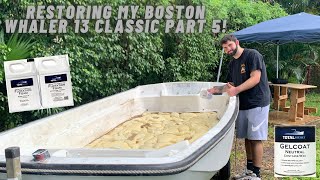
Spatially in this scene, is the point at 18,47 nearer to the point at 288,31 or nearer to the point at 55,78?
the point at 55,78

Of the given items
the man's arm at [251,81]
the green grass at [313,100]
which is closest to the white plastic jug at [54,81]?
the man's arm at [251,81]

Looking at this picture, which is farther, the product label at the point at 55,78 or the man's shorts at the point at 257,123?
the man's shorts at the point at 257,123

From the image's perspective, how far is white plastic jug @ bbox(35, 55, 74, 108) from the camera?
3846 mm

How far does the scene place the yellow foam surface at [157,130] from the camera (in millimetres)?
4191

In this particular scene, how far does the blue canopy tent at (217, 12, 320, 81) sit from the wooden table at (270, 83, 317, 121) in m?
1.00

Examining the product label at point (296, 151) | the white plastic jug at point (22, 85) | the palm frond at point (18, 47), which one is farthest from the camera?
the palm frond at point (18, 47)

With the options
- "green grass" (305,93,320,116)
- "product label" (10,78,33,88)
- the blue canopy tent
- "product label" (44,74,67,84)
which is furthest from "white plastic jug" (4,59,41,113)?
"green grass" (305,93,320,116)

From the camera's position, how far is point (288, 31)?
7465mm

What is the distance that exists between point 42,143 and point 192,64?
5587 mm

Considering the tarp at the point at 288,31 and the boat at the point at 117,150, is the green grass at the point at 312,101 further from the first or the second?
the boat at the point at 117,150

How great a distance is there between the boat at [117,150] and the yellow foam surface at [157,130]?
152 mm

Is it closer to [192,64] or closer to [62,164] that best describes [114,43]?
[192,64]

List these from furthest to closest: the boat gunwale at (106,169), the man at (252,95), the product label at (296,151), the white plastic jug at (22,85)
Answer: the man at (252,95), the white plastic jug at (22,85), the product label at (296,151), the boat gunwale at (106,169)

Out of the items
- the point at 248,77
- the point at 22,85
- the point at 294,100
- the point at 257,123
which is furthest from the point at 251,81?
the point at 294,100
